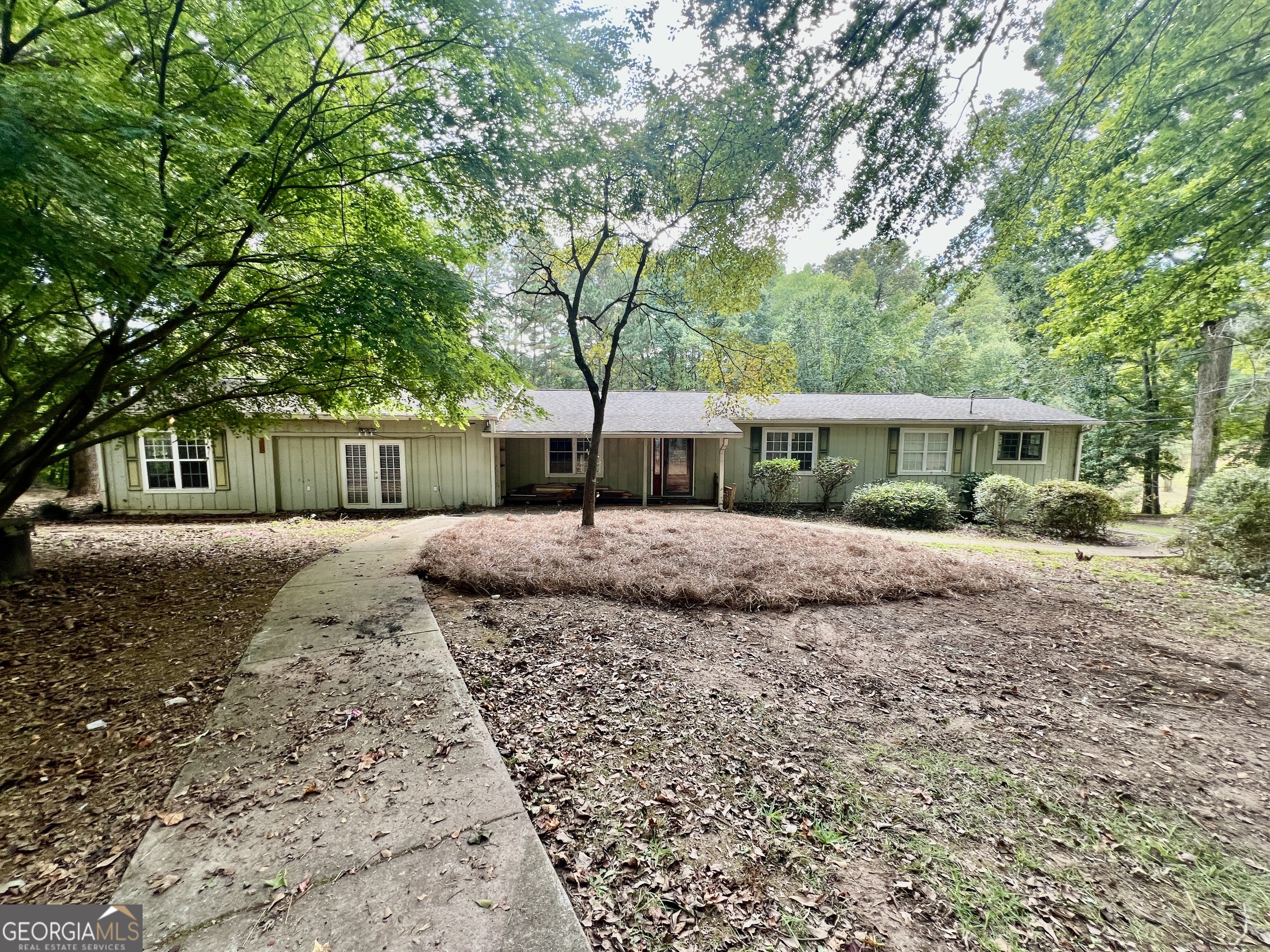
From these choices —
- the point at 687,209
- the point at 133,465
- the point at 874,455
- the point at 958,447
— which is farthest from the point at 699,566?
the point at 133,465

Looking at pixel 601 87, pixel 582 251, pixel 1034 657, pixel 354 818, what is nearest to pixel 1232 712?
pixel 1034 657

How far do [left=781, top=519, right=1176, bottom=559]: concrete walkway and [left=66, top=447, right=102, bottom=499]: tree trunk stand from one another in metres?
17.8

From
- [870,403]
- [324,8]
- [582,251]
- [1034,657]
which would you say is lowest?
[1034,657]

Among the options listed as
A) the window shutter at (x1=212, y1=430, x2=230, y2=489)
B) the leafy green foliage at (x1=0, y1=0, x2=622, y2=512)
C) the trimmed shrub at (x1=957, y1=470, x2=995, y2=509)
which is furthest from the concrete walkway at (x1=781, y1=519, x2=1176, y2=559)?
the window shutter at (x1=212, y1=430, x2=230, y2=489)

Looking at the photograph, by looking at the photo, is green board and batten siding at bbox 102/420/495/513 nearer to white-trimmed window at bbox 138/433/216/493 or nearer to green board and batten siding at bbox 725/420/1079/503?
white-trimmed window at bbox 138/433/216/493

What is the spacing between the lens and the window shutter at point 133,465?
10.3m

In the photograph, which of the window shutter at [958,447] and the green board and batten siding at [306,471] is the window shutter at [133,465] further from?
the window shutter at [958,447]

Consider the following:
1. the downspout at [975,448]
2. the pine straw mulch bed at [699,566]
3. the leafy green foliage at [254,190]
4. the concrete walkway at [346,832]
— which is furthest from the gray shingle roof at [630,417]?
the concrete walkway at [346,832]

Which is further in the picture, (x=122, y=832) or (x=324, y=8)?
(x=324, y=8)

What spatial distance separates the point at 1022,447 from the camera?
14.0m

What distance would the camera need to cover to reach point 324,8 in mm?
4457

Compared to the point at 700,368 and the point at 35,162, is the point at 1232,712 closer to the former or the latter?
the point at 700,368

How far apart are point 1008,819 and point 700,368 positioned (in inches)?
280

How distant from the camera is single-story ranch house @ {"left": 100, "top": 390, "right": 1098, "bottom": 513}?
10.9 meters
